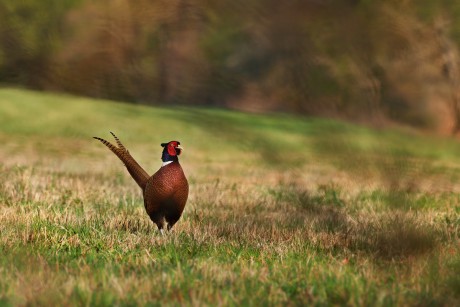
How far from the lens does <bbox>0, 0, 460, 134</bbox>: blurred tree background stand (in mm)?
829

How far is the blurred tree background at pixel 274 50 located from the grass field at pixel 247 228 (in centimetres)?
5

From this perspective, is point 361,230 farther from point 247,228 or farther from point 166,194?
point 166,194

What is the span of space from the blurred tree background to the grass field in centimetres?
5

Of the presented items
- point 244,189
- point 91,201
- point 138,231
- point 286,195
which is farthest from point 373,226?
point 244,189

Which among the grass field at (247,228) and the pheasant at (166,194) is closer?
the grass field at (247,228)

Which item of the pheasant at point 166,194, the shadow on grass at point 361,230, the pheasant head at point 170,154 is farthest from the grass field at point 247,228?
the pheasant head at point 170,154

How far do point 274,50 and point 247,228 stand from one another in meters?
4.06

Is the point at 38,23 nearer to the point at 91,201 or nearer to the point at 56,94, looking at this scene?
the point at 56,94

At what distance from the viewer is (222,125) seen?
1.09m

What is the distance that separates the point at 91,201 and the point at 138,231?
1.63 meters

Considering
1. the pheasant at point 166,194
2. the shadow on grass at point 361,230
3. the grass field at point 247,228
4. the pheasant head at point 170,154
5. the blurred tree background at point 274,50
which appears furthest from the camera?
the pheasant head at point 170,154

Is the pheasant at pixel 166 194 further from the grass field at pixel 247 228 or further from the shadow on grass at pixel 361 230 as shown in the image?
the shadow on grass at pixel 361 230

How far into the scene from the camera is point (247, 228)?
15.9ft

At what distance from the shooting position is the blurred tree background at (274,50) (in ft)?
2.72
